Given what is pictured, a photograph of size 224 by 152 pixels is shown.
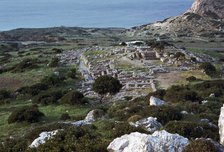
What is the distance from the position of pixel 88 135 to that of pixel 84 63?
127 feet

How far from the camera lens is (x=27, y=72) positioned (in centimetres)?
4516

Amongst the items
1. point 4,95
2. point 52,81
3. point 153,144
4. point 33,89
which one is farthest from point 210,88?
point 153,144

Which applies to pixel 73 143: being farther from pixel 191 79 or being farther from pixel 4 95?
pixel 191 79

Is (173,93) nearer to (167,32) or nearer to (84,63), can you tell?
(84,63)

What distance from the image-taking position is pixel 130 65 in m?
46.3

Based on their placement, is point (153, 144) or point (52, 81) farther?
point (52, 81)

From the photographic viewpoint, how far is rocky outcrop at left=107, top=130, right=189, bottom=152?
1024 cm

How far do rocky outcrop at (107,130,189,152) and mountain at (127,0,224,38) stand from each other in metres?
95.1

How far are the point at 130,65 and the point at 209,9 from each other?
297 ft

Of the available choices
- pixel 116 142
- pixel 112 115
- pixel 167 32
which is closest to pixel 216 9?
pixel 167 32

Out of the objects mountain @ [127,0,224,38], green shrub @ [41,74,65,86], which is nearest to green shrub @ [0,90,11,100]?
green shrub @ [41,74,65,86]

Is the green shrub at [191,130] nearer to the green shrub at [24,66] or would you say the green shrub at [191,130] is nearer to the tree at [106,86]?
the tree at [106,86]

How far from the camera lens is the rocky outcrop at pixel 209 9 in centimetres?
12788

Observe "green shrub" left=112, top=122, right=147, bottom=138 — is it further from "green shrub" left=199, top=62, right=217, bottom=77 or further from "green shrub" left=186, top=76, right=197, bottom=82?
"green shrub" left=199, top=62, right=217, bottom=77
